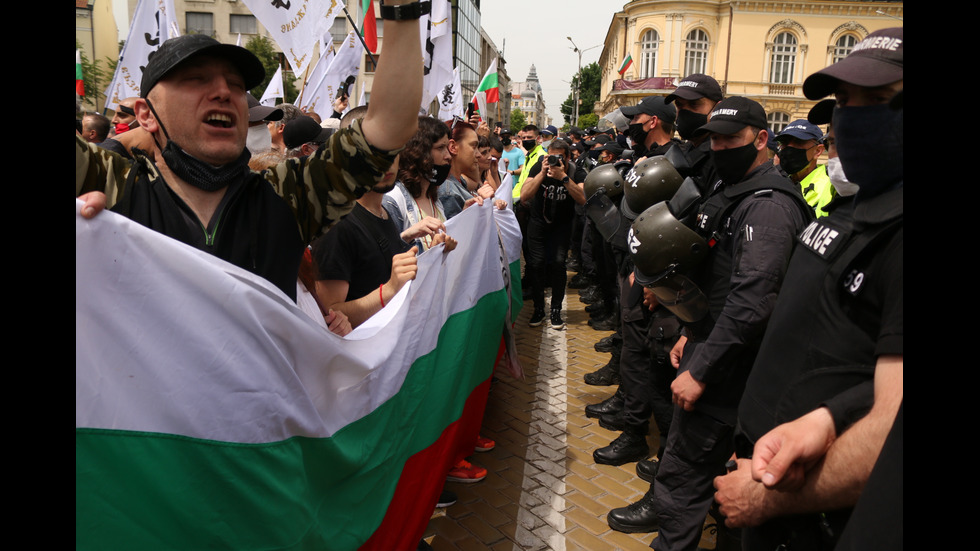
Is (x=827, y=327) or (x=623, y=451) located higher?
(x=827, y=327)

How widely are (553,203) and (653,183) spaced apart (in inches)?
141

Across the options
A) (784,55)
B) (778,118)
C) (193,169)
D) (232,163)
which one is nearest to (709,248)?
(232,163)

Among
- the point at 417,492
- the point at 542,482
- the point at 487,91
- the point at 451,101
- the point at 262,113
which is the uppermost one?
the point at 487,91

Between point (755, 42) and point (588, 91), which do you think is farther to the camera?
point (588, 91)

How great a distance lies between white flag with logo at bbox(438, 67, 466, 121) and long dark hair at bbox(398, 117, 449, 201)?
4666 mm

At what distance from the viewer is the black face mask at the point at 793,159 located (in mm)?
5855

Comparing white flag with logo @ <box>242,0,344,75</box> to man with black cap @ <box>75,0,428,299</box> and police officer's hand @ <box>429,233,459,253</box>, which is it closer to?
police officer's hand @ <box>429,233,459,253</box>

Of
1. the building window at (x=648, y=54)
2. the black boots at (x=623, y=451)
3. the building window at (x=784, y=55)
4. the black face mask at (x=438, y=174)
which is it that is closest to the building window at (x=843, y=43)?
the building window at (x=784, y=55)

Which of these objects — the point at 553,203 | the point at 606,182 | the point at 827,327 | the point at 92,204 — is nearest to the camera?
the point at 92,204

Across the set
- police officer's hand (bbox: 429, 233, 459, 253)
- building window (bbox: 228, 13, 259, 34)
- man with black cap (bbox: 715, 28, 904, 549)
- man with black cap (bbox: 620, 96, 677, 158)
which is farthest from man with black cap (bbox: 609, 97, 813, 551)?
building window (bbox: 228, 13, 259, 34)

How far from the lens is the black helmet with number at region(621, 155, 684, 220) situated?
3979 mm

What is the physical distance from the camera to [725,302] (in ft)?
9.39

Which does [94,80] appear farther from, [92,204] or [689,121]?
[92,204]

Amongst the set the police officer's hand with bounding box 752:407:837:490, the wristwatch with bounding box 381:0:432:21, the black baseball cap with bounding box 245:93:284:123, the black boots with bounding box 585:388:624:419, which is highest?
the wristwatch with bounding box 381:0:432:21
